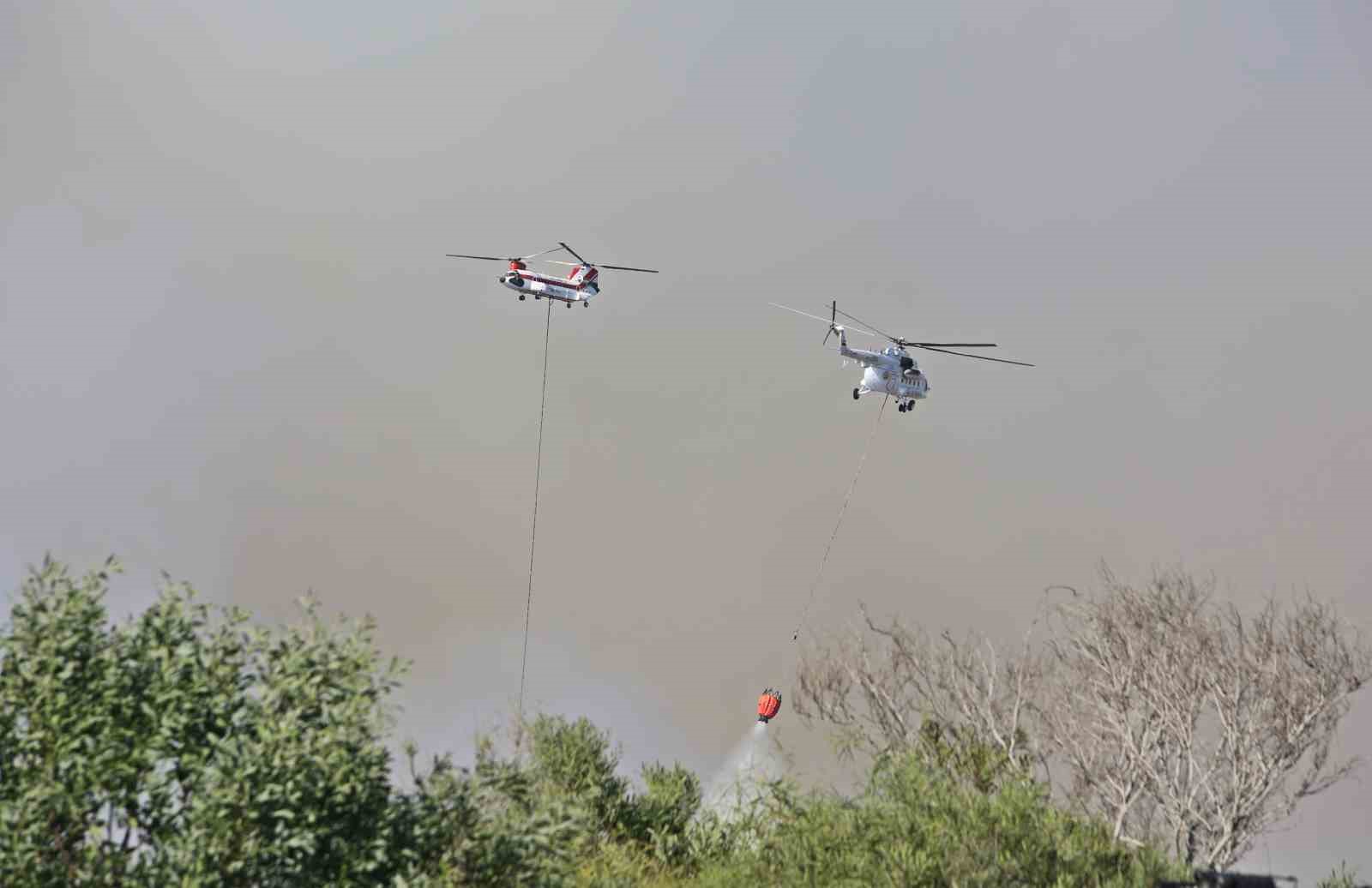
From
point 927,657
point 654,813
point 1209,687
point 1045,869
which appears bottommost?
point 1045,869

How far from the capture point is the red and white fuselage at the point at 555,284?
59188 mm

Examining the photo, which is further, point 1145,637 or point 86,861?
point 1145,637

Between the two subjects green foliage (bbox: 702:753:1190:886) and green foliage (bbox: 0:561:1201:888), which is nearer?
green foliage (bbox: 0:561:1201:888)

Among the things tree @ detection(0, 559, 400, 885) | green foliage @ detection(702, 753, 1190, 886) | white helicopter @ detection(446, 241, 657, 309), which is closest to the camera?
tree @ detection(0, 559, 400, 885)

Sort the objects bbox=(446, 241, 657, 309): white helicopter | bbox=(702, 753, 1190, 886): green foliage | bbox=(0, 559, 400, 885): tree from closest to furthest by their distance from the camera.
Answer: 1. bbox=(0, 559, 400, 885): tree
2. bbox=(702, 753, 1190, 886): green foliage
3. bbox=(446, 241, 657, 309): white helicopter

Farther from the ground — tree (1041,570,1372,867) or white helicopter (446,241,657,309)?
white helicopter (446,241,657,309)

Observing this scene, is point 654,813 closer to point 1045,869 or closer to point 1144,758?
point 1045,869

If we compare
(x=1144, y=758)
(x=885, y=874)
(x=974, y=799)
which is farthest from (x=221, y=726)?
(x=1144, y=758)

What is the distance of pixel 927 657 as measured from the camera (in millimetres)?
65812

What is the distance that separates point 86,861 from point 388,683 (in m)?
6.10

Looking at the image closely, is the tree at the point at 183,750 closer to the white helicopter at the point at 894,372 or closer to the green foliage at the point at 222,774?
the green foliage at the point at 222,774

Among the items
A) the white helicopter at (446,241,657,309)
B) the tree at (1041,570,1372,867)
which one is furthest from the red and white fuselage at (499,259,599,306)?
the tree at (1041,570,1372,867)

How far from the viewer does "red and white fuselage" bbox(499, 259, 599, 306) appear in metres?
59.2

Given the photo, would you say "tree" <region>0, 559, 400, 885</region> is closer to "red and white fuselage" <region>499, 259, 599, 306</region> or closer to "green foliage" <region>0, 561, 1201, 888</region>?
"green foliage" <region>0, 561, 1201, 888</region>
